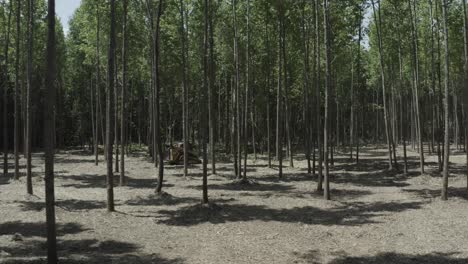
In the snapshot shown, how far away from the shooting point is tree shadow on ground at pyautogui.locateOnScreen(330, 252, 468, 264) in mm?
9398

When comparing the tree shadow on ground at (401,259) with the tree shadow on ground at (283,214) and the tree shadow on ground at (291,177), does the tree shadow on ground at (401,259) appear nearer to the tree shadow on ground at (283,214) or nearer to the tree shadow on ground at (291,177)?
the tree shadow on ground at (283,214)

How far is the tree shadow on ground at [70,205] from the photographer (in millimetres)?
14375

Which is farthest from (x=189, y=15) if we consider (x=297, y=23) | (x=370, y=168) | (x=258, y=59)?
(x=370, y=168)

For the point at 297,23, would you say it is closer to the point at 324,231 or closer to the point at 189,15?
the point at 189,15

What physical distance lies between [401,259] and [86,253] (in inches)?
275

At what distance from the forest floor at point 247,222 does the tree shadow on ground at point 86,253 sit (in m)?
0.02

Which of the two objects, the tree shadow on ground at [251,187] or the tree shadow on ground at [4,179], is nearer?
the tree shadow on ground at [251,187]

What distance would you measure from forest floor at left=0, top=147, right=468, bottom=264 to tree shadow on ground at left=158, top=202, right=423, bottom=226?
0.11 feet

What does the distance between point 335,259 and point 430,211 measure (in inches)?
242

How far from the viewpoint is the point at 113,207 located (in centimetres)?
1416

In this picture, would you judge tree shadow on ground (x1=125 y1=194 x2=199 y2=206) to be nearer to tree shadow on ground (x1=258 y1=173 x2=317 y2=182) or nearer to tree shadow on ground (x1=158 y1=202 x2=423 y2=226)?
tree shadow on ground (x1=158 y1=202 x2=423 y2=226)

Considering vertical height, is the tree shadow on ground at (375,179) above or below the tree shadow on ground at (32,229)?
above

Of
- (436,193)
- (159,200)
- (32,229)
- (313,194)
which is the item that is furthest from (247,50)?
(32,229)

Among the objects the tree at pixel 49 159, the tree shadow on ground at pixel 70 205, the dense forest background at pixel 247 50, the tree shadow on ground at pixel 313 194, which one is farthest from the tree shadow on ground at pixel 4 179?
the tree at pixel 49 159
